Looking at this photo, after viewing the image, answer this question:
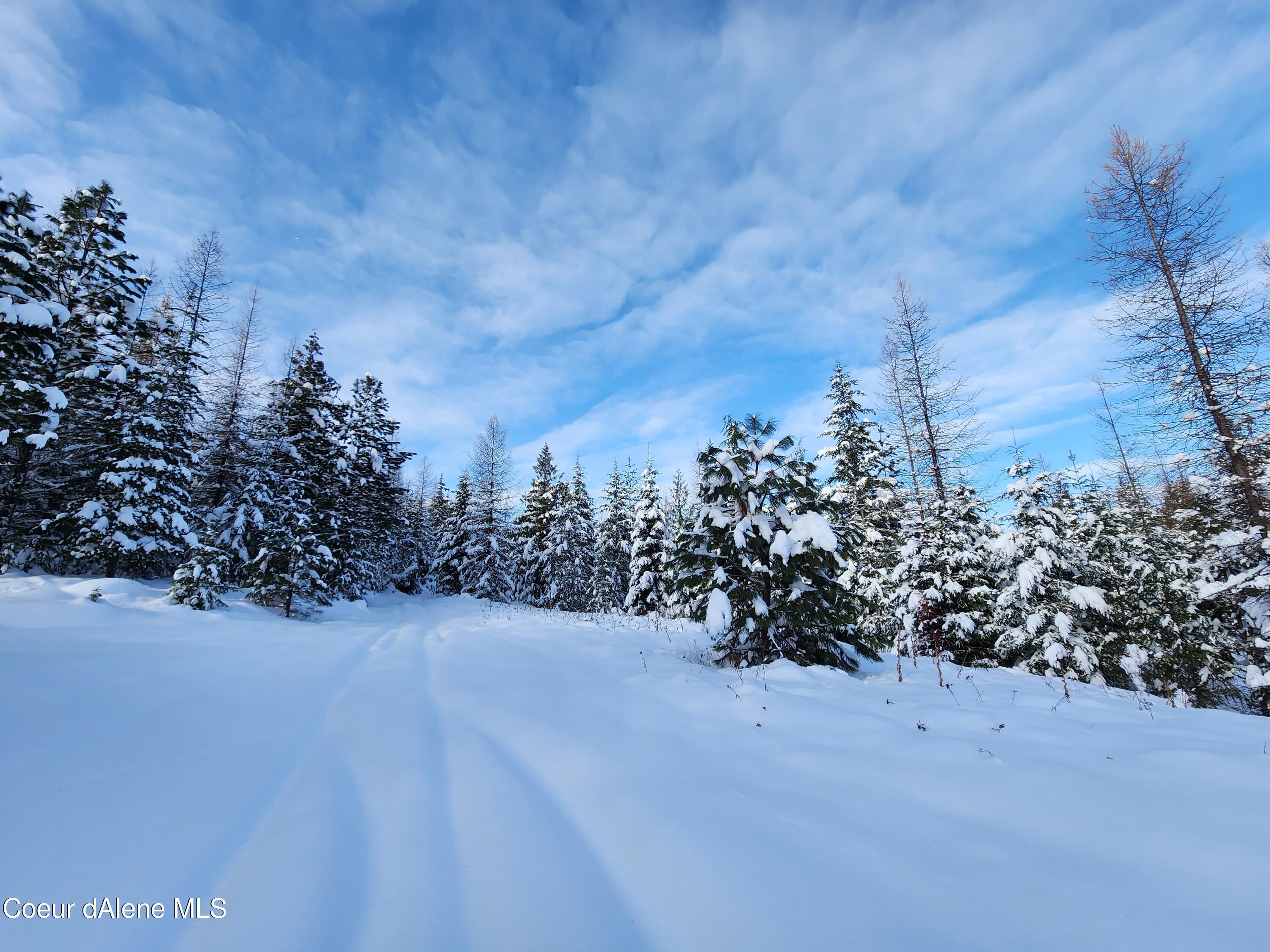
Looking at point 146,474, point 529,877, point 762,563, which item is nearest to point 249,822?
point 529,877

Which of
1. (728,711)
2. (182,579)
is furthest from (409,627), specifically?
(728,711)

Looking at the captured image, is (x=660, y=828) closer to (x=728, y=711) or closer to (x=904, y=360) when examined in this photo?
(x=728, y=711)

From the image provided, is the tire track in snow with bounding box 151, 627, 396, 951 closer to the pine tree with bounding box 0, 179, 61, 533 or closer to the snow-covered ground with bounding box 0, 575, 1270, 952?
the snow-covered ground with bounding box 0, 575, 1270, 952

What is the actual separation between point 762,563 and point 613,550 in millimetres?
23425

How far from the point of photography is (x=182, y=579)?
1238 cm

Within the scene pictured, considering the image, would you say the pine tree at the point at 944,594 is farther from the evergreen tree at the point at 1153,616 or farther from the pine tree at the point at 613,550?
the pine tree at the point at 613,550

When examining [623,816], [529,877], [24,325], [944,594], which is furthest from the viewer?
[944,594]

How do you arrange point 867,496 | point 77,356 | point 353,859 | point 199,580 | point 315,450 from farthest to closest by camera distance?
point 315,450
point 867,496
point 77,356
point 199,580
point 353,859

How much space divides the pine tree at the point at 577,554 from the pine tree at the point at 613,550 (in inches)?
27.3

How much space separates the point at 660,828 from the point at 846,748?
6.42 ft

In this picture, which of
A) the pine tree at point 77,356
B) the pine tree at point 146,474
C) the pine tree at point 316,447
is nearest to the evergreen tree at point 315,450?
the pine tree at point 316,447

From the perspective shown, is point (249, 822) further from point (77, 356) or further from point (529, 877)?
point (77, 356)

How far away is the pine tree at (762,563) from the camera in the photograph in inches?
274

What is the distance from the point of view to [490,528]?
29.1m
